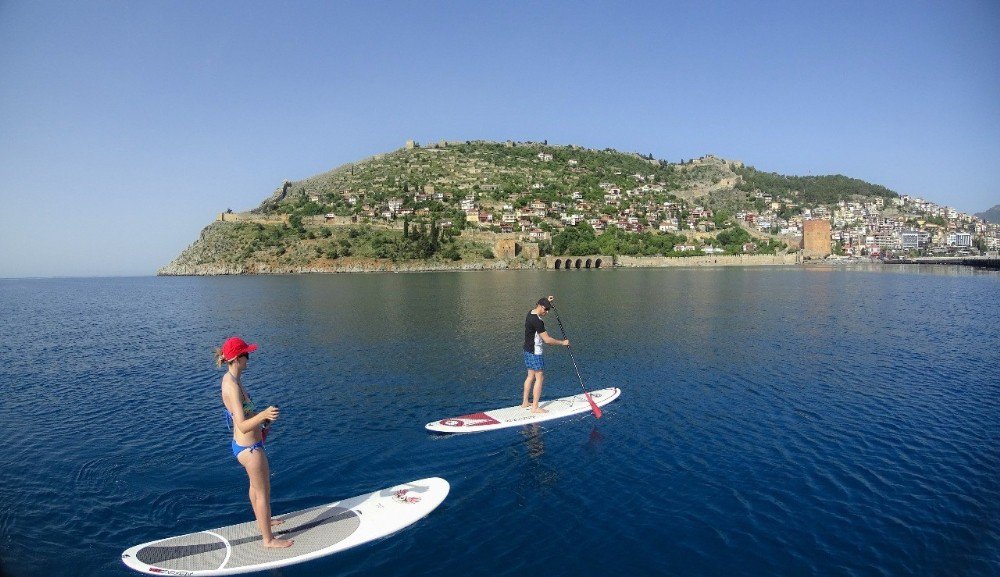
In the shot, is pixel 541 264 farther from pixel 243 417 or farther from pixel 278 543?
pixel 243 417

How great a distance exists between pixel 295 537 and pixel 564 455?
616 centimetres

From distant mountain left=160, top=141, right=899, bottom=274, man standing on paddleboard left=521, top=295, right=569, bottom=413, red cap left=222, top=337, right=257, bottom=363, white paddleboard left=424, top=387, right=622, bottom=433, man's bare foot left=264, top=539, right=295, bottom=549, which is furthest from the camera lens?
distant mountain left=160, top=141, right=899, bottom=274

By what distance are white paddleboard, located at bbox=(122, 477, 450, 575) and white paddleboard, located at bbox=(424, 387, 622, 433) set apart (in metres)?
3.64

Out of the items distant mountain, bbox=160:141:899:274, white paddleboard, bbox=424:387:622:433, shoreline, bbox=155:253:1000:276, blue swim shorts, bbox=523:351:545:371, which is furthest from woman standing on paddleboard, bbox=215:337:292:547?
distant mountain, bbox=160:141:899:274

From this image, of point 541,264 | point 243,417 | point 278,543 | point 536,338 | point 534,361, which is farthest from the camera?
point 541,264

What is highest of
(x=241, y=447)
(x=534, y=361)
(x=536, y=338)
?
(x=536, y=338)

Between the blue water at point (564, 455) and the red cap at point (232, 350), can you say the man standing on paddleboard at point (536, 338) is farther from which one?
the red cap at point (232, 350)

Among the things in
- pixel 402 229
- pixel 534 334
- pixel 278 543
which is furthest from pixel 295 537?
pixel 402 229

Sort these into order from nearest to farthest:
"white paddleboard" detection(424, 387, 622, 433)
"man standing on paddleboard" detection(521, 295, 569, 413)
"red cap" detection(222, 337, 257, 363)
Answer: "red cap" detection(222, 337, 257, 363) < "white paddleboard" detection(424, 387, 622, 433) < "man standing on paddleboard" detection(521, 295, 569, 413)

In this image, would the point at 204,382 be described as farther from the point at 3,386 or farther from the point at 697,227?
the point at 697,227

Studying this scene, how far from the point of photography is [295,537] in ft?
28.0

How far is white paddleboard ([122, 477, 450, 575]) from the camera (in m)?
7.81

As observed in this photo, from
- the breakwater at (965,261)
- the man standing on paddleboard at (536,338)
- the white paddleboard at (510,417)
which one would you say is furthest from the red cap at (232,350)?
the breakwater at (965,261)

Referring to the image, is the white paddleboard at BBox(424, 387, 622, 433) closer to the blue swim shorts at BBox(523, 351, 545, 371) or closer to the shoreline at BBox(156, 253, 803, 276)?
the blue swim shorts at BBox(523, 351, 545, 371)
